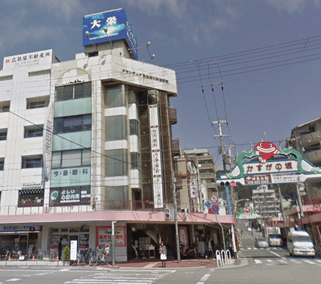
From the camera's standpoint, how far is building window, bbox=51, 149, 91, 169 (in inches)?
1128

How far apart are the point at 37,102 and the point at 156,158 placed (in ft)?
50.5

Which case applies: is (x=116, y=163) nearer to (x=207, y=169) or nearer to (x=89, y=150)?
(x=89, y=150)

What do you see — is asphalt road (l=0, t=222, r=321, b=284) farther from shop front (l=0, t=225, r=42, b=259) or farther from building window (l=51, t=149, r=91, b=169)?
building window (l=51, t=149, r=91, b=169)

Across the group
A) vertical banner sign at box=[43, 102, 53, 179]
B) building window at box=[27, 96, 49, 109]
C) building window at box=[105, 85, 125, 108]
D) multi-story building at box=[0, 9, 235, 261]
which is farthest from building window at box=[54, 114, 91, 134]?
building window at box=[27, 96, 49, 109]

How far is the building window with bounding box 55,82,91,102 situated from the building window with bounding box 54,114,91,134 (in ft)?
7.57

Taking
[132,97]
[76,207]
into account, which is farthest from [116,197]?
[132,97]

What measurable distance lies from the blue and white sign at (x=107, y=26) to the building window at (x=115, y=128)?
10761 mm

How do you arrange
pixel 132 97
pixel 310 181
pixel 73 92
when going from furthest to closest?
pixel 310 181 → pixel 132 97 → pixel 73 92

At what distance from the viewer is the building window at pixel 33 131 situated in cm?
3097

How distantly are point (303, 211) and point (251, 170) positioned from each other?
23115mm

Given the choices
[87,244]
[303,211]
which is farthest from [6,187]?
[303,211]

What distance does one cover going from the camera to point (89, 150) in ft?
94.5

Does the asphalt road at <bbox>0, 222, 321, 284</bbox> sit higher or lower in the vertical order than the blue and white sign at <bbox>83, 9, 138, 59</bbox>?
lower

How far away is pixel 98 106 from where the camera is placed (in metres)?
29.8
